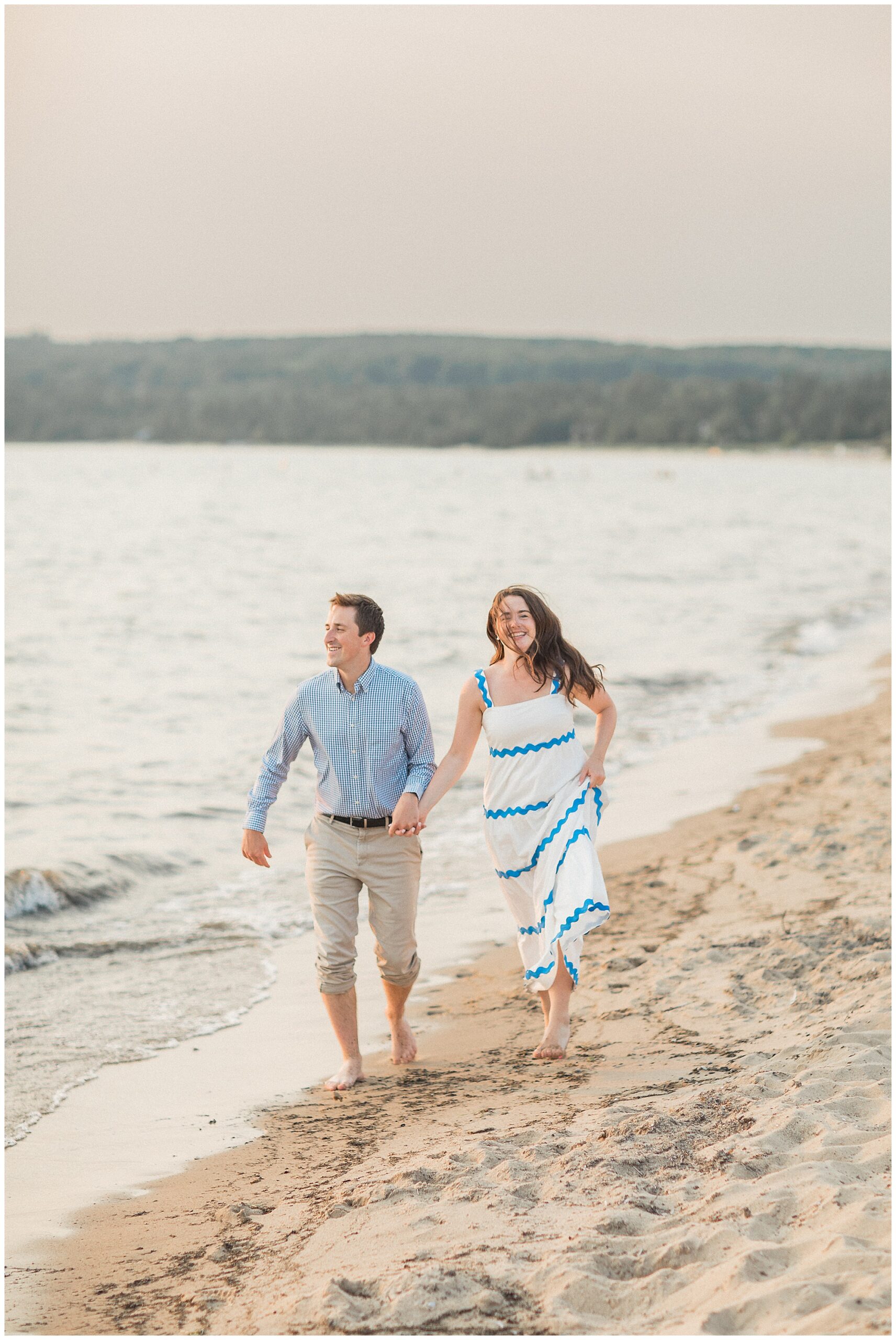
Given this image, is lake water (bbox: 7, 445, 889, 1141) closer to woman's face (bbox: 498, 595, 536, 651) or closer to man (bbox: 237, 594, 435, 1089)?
man (bbox: 237, 594, 435, 1089)

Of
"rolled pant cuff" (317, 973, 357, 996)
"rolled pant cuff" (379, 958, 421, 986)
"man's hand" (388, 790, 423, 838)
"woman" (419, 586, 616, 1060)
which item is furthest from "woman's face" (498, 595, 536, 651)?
"rolled pant cuff" (317, 973, 357, 996)

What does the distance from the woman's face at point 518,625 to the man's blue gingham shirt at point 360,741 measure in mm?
421

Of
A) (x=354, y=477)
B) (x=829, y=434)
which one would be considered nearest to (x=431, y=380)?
(x=829, y=434)

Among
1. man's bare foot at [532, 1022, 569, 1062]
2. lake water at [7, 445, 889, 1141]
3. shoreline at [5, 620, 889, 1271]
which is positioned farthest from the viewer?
lake water at [7, 445, 889, 1141]

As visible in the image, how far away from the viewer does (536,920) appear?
496 centimetres

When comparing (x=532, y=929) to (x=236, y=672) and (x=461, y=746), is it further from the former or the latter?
(x=236, y=672)

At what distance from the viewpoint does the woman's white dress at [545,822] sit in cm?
482

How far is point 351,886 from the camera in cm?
488

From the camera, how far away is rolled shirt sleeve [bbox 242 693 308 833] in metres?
4.84

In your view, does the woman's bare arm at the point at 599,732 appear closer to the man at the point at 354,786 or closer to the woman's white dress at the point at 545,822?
the woman's white dress at the point at 545,822

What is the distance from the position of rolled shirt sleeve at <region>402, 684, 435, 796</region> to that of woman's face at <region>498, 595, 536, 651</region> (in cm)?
41

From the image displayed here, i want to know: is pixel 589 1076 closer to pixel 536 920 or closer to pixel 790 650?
pixel 536 920

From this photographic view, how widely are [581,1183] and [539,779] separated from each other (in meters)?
1.64

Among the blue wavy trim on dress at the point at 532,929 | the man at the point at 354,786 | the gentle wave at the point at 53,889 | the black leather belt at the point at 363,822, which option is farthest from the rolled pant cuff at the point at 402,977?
the gentle wave at the point at 53,889
